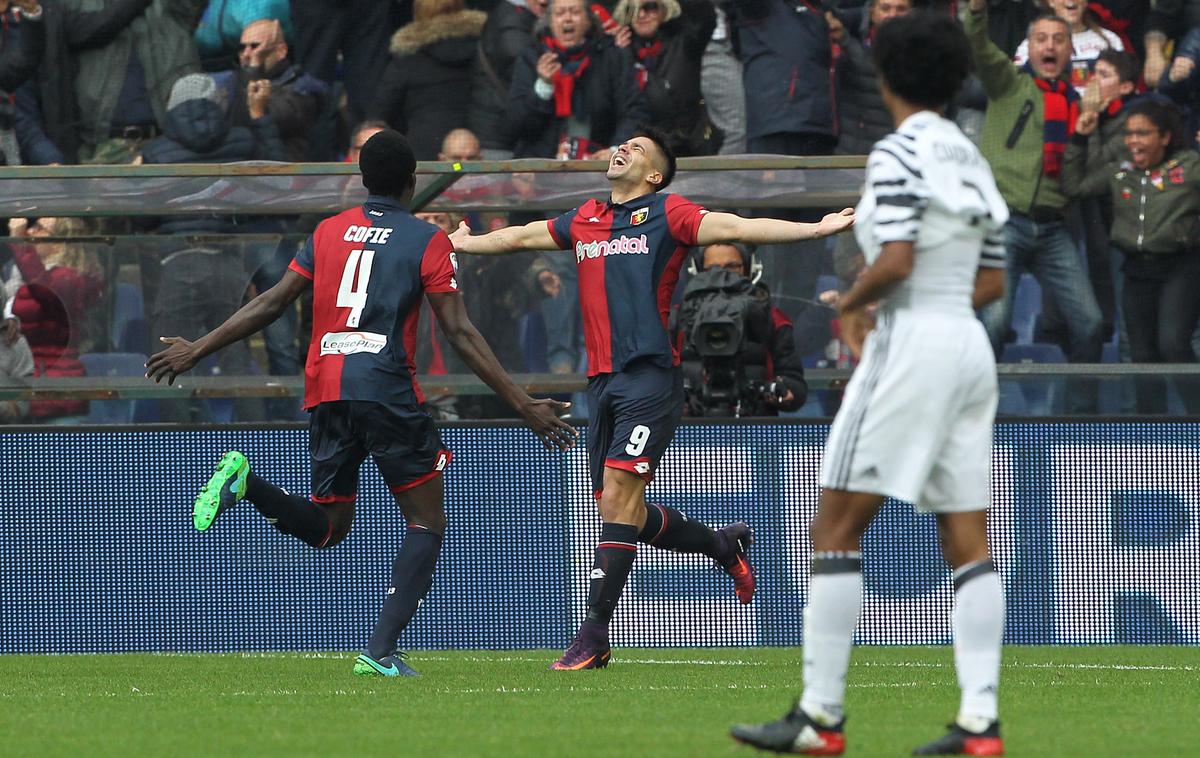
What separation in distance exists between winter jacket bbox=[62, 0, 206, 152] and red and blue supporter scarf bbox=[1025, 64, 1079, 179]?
5688mm

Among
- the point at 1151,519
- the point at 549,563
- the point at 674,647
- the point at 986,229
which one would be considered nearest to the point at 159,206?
the point at 549,563

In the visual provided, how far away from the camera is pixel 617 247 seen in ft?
28.6

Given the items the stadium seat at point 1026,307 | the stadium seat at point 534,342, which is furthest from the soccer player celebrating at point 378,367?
the stadium seat at point 1026,307

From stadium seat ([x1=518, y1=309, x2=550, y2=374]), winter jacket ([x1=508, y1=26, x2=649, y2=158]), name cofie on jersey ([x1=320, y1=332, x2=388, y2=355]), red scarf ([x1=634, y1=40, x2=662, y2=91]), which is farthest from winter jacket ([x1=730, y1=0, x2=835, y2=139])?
name cofie on jersey ([x1=320, y1=332, x2=388, y2=355])

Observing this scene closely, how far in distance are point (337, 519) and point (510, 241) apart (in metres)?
1.56

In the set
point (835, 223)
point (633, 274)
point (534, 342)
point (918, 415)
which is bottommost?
point (534, 342)

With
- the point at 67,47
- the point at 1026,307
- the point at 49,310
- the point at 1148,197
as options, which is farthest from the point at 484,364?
the point at 67,47

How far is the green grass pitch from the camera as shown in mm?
5672

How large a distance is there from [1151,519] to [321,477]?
4.74m

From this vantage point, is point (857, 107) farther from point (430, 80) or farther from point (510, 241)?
point (510, 241)

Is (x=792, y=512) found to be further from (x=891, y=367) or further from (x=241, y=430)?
(x=891, y=367)

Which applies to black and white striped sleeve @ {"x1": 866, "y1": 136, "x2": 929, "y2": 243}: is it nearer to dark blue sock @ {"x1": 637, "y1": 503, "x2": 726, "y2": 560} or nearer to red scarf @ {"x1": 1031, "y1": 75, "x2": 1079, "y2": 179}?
dark blue sock @ {"x1": 637, "y1": 503, "x2": 726, "y2": 560}

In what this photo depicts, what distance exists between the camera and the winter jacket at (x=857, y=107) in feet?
42.0

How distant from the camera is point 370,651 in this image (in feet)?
26.9
